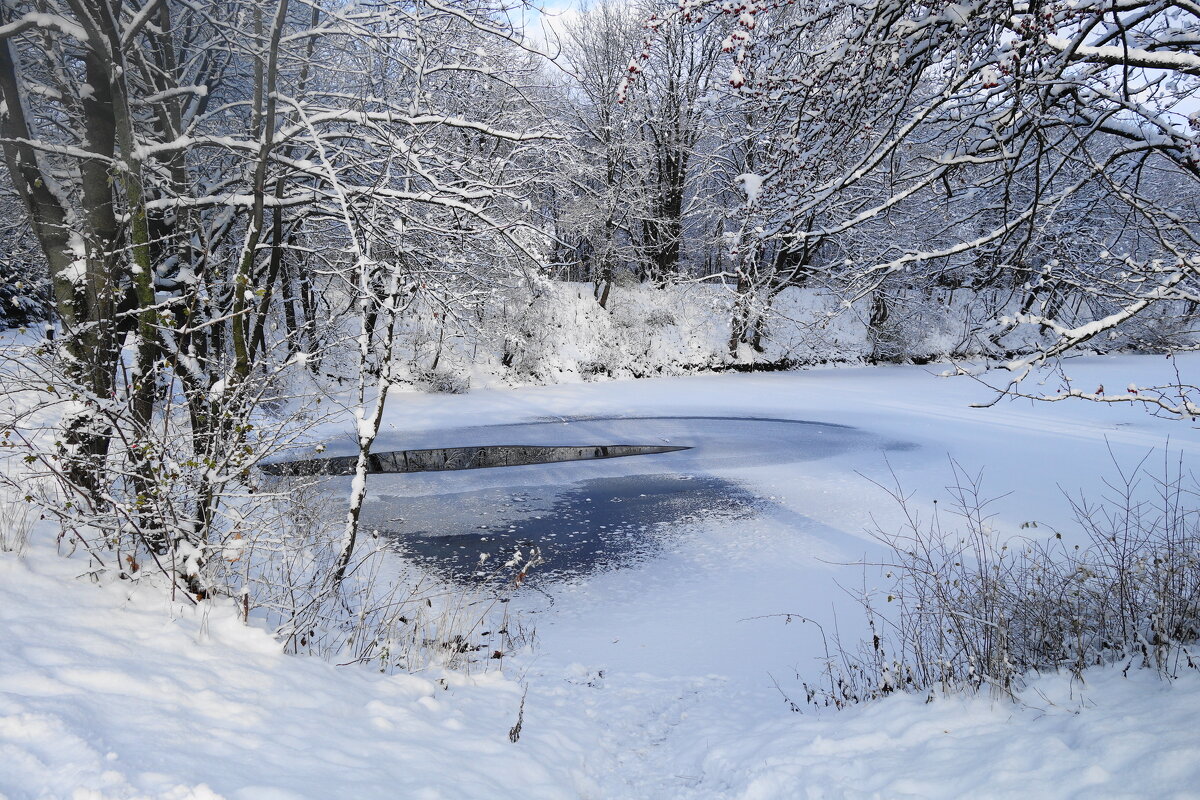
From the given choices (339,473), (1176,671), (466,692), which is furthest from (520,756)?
(339,473)

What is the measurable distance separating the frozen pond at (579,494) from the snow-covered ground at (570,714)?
1.15 meters

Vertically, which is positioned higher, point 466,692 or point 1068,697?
point 1068,697

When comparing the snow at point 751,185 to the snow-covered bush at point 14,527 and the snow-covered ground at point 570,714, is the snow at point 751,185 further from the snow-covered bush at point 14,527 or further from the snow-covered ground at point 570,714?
the snow-covered bush at point 14,527

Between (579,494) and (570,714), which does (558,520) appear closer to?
(579,494)

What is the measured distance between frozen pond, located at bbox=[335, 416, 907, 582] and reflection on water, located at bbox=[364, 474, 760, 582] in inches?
0.6

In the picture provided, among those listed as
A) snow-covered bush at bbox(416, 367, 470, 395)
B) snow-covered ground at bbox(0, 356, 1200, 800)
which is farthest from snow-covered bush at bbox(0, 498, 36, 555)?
snow-covered bush at bbox(416, 367, 470, 395)

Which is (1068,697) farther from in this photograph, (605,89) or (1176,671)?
(605,89)

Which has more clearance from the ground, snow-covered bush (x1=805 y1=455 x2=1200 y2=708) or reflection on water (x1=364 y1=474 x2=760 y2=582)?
snow-covered bush (x1=805 y1=455 x2=1200 y2=708)

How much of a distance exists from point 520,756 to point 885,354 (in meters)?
25.0

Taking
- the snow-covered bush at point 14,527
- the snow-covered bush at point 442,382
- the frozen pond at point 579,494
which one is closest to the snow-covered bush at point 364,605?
the frozen pond at point 579,494

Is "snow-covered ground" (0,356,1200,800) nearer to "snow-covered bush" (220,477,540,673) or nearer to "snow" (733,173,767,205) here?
"snow-covered bush" (220,477,540,673)

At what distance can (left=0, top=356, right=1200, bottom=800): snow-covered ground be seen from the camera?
107 inches

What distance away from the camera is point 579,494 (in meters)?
10.3

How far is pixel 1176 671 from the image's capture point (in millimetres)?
3699
